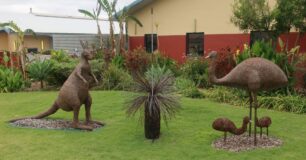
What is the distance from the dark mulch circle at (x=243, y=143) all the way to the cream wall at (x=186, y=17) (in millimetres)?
9194

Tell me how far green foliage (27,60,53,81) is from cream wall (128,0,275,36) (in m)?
6.00

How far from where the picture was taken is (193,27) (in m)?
18.4

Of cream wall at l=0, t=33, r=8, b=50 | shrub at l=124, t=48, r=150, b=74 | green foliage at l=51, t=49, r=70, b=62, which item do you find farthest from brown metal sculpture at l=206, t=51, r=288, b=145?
cream wall at l=0, t=33, r=8, b=50

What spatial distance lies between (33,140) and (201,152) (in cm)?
321

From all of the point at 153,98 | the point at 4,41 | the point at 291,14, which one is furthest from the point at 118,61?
the point at 4,41

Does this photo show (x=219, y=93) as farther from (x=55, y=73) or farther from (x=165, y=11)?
(x=165, y=11)

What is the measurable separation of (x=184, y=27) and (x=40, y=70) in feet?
21.7

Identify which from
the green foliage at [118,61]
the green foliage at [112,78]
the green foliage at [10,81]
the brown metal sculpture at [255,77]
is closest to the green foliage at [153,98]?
the brown metal sculpture at [255,77]

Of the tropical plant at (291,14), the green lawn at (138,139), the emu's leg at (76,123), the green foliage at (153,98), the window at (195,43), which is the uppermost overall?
the tropical plant at (291,14)

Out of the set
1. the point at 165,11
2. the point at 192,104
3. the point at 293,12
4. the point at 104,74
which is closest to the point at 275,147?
the point at 192,104

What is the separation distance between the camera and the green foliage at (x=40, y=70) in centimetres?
1584

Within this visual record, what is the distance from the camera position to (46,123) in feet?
31.2

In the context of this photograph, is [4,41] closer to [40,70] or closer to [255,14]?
[40,70]

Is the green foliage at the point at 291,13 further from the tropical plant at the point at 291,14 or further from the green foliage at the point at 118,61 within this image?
the green foliage at the point at 118,61
